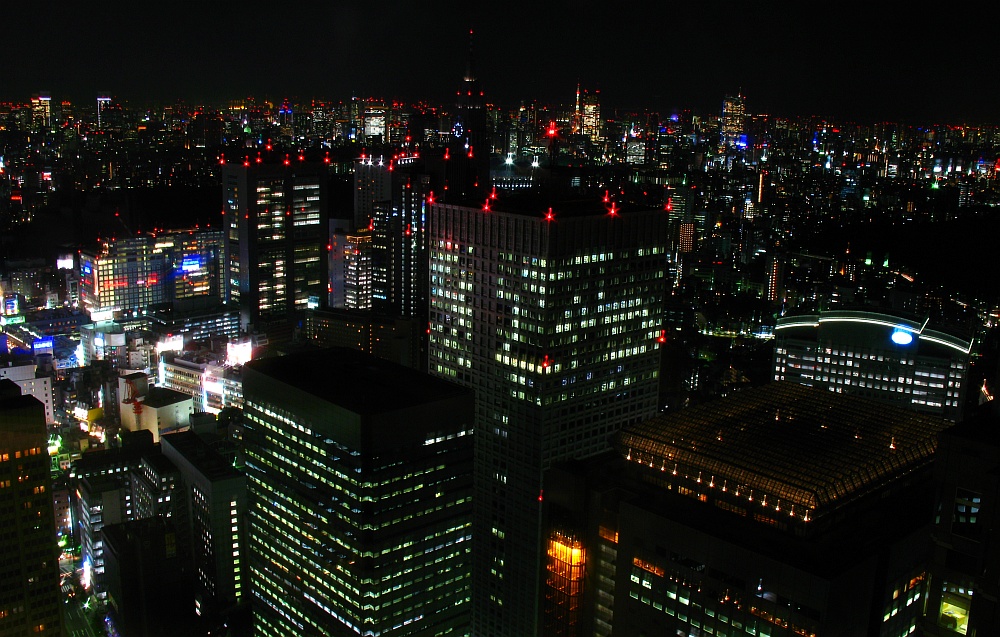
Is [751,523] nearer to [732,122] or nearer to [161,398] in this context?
[161,398]

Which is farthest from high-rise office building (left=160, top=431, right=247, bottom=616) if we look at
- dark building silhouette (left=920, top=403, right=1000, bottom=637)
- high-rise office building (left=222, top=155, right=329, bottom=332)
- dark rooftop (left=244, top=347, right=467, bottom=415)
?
dark building silhouette (left=920, top=403, right=1000, bottom=637)

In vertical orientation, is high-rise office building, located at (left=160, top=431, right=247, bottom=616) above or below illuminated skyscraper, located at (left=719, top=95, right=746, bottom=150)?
below

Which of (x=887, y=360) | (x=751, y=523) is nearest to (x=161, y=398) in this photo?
(x=887, y=360)

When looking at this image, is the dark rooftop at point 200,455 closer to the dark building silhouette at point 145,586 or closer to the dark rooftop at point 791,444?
the dark building silhouette at point 145,586

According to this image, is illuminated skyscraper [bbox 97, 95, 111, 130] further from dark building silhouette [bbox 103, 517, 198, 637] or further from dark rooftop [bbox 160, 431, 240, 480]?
dark building silhouette [bbox 103, 517, 198, 637]

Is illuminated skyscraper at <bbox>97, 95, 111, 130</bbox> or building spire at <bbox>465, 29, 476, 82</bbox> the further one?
illuminated skyscraper at <bbox>97, 95, 111, 130</bbox>

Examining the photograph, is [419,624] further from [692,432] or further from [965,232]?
[965,232]
